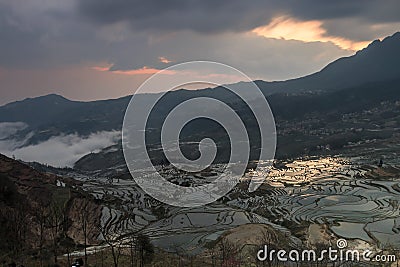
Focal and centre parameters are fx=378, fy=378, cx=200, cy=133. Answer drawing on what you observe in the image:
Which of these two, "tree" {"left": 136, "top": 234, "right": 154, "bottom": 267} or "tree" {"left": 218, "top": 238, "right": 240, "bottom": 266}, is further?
"tree" {"left": 136, "top": 234, "right": 154, "bottom": 267}

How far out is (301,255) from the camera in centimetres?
1952

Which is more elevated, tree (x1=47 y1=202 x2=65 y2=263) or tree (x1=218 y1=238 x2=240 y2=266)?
tree (x1=47 y1=202 x2=65 y2=263)

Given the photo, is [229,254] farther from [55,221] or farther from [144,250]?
[55,221]

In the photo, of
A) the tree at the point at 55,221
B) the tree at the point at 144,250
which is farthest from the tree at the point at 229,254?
the tree at the point at 55,221

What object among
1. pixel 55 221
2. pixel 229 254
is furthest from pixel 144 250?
pixel 55 221

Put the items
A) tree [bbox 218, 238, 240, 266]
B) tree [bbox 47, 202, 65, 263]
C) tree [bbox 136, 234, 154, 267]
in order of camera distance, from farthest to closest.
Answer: tree [bbox 47, 202, 65, 263], tree [bbox 136, 234, 154, 267], tree [bbox 218, 238, 240, 266]

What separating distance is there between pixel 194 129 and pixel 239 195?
99622 mm

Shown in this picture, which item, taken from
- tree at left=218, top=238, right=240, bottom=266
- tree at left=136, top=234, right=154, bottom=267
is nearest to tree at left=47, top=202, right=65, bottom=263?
tree at left=136, top=234, right=154, bottom=267

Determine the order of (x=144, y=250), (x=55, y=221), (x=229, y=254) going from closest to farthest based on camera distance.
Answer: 1. (x=144, y=250)
2. (x=229, y=254)
3. (x=55, y=221)

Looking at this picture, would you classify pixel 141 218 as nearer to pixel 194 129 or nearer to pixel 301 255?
pixel 301 255

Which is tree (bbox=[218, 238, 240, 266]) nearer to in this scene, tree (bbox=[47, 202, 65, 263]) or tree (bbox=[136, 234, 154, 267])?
tree (bbox=[136, 234, 154, 267])

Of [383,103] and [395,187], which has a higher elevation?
[383,103]

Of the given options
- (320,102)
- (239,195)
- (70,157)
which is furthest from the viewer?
(70,157)

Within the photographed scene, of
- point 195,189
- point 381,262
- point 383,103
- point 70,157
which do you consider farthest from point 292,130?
point 70,157
